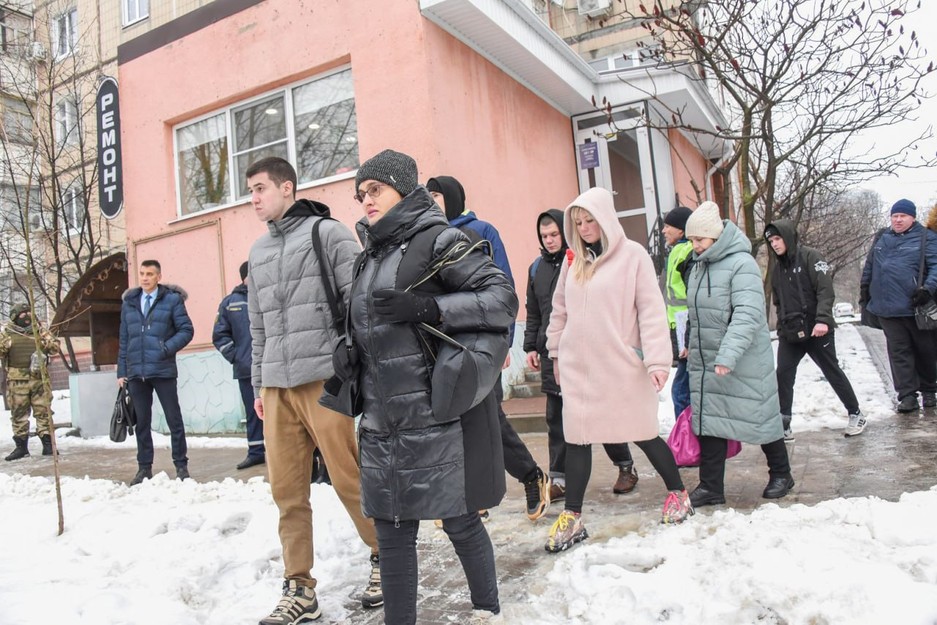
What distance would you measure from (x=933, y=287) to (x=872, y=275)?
74 cm

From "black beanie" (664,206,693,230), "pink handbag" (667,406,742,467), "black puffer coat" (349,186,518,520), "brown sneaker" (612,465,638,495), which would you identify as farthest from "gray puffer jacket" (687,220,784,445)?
"black puffer coat" (349,186,518,520)

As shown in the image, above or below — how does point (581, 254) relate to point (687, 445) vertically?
above

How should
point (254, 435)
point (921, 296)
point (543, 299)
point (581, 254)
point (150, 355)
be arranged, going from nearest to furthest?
point (581, 254)
point (543, 299)
point (150, 355)
point (921, 296)
point (254, 435)

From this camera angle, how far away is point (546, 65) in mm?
9969

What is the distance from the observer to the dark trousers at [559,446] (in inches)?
177

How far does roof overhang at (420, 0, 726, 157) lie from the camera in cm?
838

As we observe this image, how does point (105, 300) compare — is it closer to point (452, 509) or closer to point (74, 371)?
point (74, 371)

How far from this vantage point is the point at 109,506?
485 centimetres

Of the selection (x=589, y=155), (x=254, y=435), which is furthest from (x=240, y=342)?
(x=589, y=155)

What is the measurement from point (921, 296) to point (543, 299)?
415cm

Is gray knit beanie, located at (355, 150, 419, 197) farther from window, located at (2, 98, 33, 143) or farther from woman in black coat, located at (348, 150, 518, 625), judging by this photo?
window, located at (2, 98, 33, 143)

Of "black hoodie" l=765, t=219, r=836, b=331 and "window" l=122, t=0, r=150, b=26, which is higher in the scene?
"window" l=122, t=0, r=150, b=26

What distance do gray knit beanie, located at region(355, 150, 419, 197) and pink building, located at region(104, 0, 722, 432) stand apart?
536 centimetres

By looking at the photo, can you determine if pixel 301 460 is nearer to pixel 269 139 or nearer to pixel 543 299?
Answer: pixel 543 299
